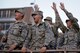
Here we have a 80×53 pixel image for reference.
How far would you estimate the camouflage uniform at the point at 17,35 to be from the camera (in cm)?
711

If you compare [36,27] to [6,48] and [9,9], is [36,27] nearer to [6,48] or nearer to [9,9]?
[6,48]

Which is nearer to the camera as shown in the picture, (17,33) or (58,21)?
(17,33)

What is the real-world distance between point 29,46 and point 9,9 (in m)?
32.0

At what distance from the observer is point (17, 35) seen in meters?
7.15

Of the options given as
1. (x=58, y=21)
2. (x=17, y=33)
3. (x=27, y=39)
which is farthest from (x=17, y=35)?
(x=58, y=21)

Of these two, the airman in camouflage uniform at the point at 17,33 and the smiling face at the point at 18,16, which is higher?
the smiling face at the point at 18,16

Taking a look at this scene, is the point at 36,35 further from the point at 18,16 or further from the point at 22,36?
the point at 18,16

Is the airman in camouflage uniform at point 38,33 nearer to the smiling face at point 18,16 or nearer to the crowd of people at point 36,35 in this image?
the crowd of people at point 36,35

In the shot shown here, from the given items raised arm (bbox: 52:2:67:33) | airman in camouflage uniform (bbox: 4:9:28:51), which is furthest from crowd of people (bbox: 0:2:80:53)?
raised arm (bbox: 52:2:67:33)

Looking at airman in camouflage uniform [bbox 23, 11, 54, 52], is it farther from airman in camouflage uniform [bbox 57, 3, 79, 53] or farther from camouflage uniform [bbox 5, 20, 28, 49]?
airman in camouflage uniform [bbox 57, 3, 79, 53]

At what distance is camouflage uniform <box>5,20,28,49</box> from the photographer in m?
7.11

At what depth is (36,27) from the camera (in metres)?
7.21

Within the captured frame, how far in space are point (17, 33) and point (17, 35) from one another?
6cm

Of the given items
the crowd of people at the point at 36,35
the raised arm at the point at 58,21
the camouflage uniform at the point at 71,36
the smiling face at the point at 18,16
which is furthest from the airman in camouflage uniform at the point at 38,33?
the raised arm at the point at 58,21
